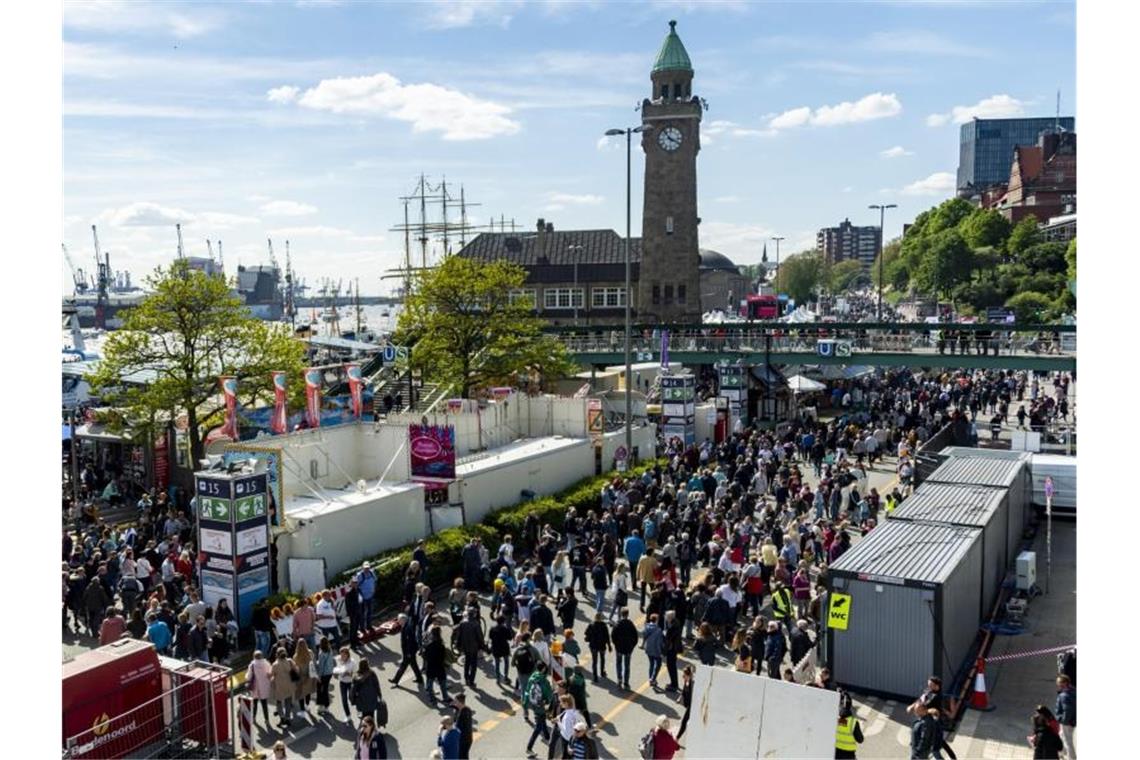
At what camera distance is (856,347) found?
156 ft

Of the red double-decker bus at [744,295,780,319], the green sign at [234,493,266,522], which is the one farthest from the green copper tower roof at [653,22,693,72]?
the green sign at [234,493,266,522]

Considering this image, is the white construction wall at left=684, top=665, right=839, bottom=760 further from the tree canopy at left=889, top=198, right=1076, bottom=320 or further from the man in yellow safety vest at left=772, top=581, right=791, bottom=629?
the tree canopy at left=889, top=198, right=1076, bottom=320

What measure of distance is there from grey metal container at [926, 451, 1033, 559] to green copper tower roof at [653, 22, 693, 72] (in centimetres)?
5175

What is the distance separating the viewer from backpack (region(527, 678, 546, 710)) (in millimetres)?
13539

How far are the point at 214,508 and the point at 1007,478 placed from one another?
672 inches

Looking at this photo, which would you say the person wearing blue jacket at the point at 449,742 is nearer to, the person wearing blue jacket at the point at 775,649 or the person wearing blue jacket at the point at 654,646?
the person wearing blue jacket at the point at 654,646

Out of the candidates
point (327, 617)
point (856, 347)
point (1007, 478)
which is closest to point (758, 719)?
point (327, 617)

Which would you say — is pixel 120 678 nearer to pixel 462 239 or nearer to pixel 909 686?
pixel 909 686

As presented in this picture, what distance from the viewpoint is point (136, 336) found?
3042 cm

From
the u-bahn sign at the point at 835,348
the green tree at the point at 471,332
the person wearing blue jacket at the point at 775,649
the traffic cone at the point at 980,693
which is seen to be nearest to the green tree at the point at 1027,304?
the u-bahn sign at the point at 835,348

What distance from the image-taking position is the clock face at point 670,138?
73938 millimetres

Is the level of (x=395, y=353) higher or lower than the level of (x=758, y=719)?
higher

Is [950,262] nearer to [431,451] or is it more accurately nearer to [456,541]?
[431,451]

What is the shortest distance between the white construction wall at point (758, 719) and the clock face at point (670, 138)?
66.8 m
